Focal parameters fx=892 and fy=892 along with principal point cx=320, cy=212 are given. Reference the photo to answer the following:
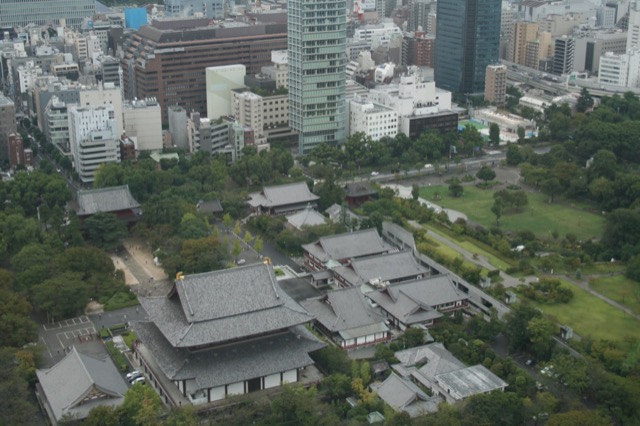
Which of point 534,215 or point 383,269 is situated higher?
point 383,269

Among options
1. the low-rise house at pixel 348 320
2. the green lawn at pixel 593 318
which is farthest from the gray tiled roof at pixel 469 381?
the green lawn at pixel 593 318

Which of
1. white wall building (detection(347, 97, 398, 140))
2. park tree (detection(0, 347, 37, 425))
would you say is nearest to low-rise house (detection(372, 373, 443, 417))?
park tree (detection(0, 347, 37, 425))

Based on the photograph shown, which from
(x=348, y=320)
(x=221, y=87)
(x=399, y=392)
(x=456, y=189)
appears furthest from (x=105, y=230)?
(x=221, y=87)

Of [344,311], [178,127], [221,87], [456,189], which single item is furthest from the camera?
[221,87]

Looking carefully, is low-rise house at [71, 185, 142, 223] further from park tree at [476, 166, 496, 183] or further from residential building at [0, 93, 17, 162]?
park tree at [476, 166, 496, 183]

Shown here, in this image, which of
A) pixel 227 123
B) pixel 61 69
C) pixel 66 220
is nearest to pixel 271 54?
pixel 227 123

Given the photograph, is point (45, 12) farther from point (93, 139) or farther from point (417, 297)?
point (417, 297)

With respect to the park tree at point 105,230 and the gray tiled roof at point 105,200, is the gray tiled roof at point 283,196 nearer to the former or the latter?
the gray tiled roof at point 105,200
